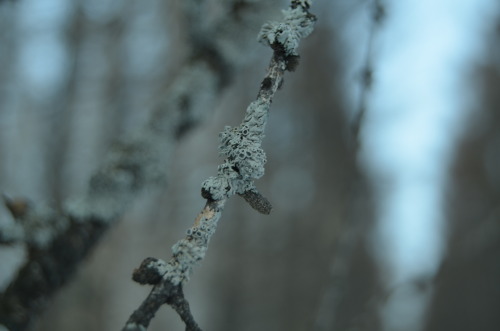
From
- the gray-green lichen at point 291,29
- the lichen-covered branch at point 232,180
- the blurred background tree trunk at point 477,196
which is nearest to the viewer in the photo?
the lichen-covered branch at point 232,180

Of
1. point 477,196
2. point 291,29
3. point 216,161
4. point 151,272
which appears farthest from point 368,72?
point 477,196

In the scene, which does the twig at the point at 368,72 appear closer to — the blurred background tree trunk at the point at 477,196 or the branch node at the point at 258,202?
the branch node at the point at 258,202

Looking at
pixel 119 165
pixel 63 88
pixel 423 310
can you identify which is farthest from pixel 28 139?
pixel 119 165

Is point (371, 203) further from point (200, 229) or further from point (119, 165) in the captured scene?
point (200, 229)

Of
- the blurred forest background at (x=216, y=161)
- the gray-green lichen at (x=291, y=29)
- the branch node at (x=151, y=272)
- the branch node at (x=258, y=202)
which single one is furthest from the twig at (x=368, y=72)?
the blurred forest background at (x=216, y=161)

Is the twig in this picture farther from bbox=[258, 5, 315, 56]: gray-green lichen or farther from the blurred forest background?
the blurred forest background

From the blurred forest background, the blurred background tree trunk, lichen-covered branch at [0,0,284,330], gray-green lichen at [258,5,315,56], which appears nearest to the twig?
lichen-covered branch at [0,0,284,330]

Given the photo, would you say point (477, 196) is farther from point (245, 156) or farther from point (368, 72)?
point (245, 156)
